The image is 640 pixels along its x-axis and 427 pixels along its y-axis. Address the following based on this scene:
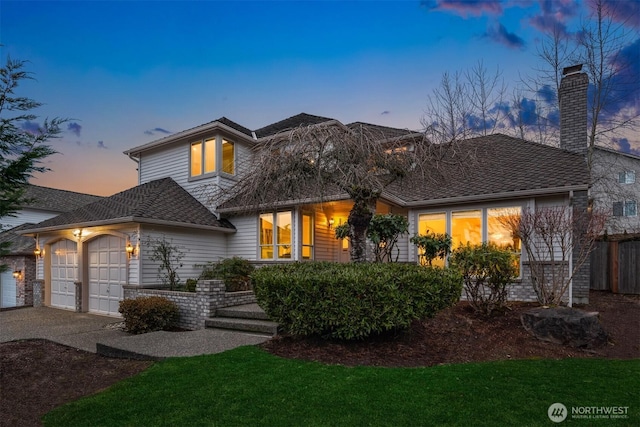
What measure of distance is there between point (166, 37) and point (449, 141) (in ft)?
31.4

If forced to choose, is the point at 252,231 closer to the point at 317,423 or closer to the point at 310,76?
the point at 310,76

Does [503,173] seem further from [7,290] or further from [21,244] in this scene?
[7,290]

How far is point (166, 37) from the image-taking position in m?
11.3

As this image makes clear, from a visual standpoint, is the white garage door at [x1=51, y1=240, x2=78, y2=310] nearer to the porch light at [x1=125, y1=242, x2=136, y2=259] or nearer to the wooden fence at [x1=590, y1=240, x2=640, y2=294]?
the porch light at [x1=125, y1=242, x2=136, y2=259]

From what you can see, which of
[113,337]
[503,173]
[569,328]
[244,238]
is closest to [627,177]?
[503,173]

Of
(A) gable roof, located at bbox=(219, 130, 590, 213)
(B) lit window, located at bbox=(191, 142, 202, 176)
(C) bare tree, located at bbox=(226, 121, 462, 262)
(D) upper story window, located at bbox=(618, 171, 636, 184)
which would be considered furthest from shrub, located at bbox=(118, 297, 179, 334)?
(D) upper story window, located at bbox=(618, 171, 636, 184)

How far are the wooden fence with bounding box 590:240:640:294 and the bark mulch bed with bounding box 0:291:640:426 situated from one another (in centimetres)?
441

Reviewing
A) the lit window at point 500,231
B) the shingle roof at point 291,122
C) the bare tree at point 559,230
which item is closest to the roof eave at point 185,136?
the shingle roof at point 291,122

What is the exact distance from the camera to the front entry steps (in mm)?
7055

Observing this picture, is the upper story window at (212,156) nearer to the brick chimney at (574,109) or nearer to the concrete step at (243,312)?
the concrete step at (243,312)

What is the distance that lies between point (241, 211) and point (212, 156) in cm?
253

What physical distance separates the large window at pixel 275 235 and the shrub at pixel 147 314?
4.06 meters

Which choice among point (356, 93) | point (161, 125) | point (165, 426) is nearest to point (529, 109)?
point (356, 93)

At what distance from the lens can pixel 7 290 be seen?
53.6 ft
